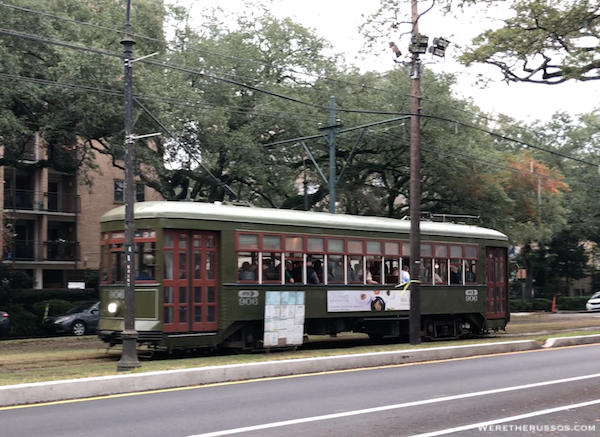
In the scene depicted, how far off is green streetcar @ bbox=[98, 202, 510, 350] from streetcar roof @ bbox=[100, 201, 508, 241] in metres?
0.03

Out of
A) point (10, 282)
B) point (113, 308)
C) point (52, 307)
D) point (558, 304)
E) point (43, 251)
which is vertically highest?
point (43, 251)

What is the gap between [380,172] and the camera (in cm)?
3597

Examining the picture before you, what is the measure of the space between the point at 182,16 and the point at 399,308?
18.5 meters

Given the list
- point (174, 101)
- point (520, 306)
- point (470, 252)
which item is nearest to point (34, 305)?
point (174, 101)

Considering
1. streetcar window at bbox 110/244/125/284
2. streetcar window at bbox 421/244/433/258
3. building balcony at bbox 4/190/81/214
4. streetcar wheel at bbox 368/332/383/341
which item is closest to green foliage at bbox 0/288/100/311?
building balcony at bbox 4/190/81/214

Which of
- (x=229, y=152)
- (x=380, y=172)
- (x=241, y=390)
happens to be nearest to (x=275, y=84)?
(x=229, y=152)

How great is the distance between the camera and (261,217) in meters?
18.2

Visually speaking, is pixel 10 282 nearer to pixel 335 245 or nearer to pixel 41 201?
pixel 41 201

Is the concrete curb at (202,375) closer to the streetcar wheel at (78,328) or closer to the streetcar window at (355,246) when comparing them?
A: the streetcar window at (355,246)

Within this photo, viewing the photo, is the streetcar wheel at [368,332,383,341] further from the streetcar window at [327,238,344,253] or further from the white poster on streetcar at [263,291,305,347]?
the white poster on streetcar at [263,291,305,347]

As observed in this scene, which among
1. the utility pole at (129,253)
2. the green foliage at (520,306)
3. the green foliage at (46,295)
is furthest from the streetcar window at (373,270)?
the green foliage at (520,306)

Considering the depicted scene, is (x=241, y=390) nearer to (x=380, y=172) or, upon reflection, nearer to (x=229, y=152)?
(x=229, y=152)

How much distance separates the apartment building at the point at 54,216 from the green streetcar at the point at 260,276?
73.7ft

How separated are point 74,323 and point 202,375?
16172 mm
